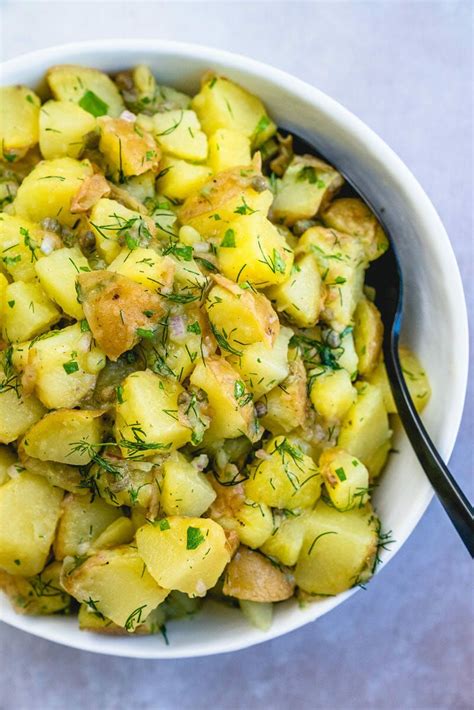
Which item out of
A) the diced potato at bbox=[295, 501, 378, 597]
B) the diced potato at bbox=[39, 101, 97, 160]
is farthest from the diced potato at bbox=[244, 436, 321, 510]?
the diced potato at bbox=[39, 101, 97, 160]

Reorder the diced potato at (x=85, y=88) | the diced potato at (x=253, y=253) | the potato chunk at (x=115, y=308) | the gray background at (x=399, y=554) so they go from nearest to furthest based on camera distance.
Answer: the potato chunk at (x=115, y=308), the diced potato at (x=253, y=253), the diced potato at (x=85, y=88), the gray background at (x=399, y=554)

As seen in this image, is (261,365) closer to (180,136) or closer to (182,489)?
(182,489)

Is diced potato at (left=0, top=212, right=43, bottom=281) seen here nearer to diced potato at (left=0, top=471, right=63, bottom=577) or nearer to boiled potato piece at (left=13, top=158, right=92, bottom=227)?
boiled potato piece at (left=13, top=158, right=92, bottom=227)

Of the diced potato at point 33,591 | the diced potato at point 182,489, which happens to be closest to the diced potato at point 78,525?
the diced potato at point 33,591


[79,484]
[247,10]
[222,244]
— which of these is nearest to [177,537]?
[79,484]

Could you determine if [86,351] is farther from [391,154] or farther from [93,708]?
[93,708]

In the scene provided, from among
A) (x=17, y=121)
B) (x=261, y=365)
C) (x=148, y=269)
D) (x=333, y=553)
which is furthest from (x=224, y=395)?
(x=17, y=121)

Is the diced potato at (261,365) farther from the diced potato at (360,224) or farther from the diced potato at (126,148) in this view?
the diced potato at (126,148)
